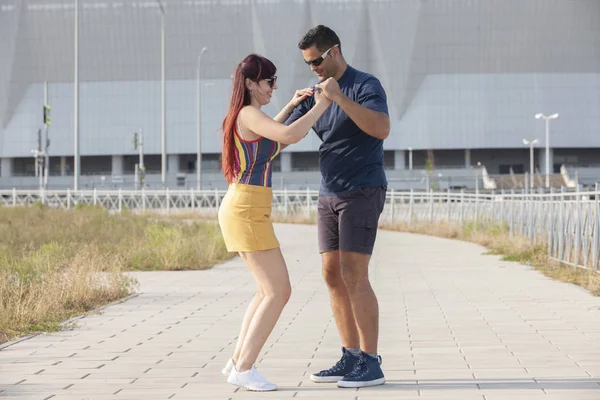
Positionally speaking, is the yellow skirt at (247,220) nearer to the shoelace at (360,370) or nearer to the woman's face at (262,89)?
the woman's face at (262,89)

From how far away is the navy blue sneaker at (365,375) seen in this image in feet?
22.2

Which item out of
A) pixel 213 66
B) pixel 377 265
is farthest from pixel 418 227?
pixel 213 66

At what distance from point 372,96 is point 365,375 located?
1.60 meters

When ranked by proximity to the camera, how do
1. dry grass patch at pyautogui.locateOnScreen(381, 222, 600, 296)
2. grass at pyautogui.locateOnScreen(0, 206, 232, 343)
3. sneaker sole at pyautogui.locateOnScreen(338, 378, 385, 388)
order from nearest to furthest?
sneaker sole at pyautogui.locateOnScreen(338, 378, 385, 388) → grass at pyautogui.locateOnScreen(0, 206, 232, 343) → dry grass patch at pyautogui.locateOnScreen(381, 222, 600, 296)

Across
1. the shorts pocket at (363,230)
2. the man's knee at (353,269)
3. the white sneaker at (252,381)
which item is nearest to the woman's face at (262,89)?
the shorts pocket at (363,230)

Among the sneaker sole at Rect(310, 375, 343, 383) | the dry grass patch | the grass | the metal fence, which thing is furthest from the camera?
the metal fence

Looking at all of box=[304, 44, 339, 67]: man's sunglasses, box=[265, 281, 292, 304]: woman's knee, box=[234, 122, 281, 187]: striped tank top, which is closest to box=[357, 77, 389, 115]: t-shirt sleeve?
box=[304, 44, 339, 67]: man's sunglasses

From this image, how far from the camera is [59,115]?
9081 cm

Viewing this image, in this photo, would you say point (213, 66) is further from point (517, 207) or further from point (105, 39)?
point (517, 207)

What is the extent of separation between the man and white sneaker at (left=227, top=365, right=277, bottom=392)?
0.43 metres

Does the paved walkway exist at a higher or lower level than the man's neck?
lower

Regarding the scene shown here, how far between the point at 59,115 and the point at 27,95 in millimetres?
2840

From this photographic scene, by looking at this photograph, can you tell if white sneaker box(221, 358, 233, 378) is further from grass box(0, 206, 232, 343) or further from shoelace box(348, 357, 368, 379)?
grass box(0, 206, 232, 343)

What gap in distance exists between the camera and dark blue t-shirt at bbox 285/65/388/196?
22.5 feet
